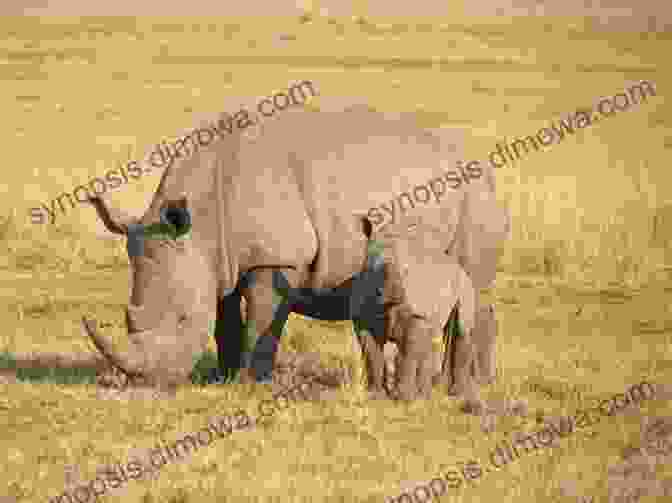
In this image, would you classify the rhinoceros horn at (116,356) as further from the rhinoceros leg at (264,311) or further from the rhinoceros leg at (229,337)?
the rhinoceros leg at (229,337)

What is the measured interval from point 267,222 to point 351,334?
374 cm

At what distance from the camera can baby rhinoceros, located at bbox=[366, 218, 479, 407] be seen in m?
9.66

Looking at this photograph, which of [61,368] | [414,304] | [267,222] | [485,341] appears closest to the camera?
[414,304]

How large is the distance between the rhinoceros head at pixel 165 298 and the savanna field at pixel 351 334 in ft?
0.97

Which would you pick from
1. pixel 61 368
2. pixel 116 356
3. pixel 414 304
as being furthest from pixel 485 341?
pixel 61 368

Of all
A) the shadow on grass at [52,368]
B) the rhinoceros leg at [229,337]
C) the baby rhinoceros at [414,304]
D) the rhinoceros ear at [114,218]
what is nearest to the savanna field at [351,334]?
the shadow on grass at [52,368]

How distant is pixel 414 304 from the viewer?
9.64 m

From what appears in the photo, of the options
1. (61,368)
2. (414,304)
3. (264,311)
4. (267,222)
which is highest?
(267,222)

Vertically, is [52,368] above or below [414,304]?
below

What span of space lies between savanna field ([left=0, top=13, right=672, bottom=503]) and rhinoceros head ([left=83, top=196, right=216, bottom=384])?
0.30 meters

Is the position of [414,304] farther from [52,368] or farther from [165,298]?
[52,368]

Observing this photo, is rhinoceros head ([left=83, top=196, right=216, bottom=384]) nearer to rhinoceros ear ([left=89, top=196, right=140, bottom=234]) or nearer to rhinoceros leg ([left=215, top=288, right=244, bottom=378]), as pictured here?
rhinoceros ear ([left=89, top=196, right=140, bottom=234])

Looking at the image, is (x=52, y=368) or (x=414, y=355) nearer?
(x=414, y=355)

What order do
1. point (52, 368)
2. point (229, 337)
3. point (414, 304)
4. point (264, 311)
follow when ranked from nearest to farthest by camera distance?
point (414, 304) < point (264, 311) < point (229, 337) < point (52, 368)
